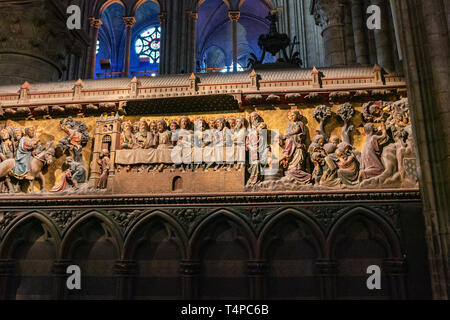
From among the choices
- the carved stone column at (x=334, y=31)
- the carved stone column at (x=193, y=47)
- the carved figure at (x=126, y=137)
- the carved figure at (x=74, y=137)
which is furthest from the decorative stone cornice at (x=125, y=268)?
the carved stone column at (x=193, y=47)

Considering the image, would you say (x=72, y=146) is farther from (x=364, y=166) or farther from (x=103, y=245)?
(x=364, y=166)

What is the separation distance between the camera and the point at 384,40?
8242 millimetres

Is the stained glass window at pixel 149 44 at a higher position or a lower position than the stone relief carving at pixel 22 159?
higher

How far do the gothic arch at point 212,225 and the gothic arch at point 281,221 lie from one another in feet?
0.43

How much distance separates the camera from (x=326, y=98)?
683 cm

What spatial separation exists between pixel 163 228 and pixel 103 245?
1094mm

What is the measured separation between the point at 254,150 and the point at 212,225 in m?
1.49

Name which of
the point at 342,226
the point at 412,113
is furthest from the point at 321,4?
the point at 342,226

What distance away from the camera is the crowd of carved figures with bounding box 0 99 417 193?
636 centimetres

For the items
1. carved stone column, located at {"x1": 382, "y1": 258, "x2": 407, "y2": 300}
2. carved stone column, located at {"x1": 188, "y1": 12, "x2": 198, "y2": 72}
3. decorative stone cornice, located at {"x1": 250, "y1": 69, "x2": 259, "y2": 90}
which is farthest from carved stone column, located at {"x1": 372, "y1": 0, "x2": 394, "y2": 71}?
carved stone column, located at {"x1": 188, "y1": 12, "x2": 198, "y2": 72}

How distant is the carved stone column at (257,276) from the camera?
599 centimetres

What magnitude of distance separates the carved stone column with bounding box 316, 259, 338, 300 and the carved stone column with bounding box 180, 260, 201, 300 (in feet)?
6.45

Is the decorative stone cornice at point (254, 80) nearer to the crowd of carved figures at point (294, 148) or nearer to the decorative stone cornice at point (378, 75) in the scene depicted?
the crowd of carved figures at point (294, 148)

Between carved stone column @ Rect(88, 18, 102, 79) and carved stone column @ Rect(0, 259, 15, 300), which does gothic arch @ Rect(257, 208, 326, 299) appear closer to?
carved stone column @ Rect(0, 259, 15, 300)
